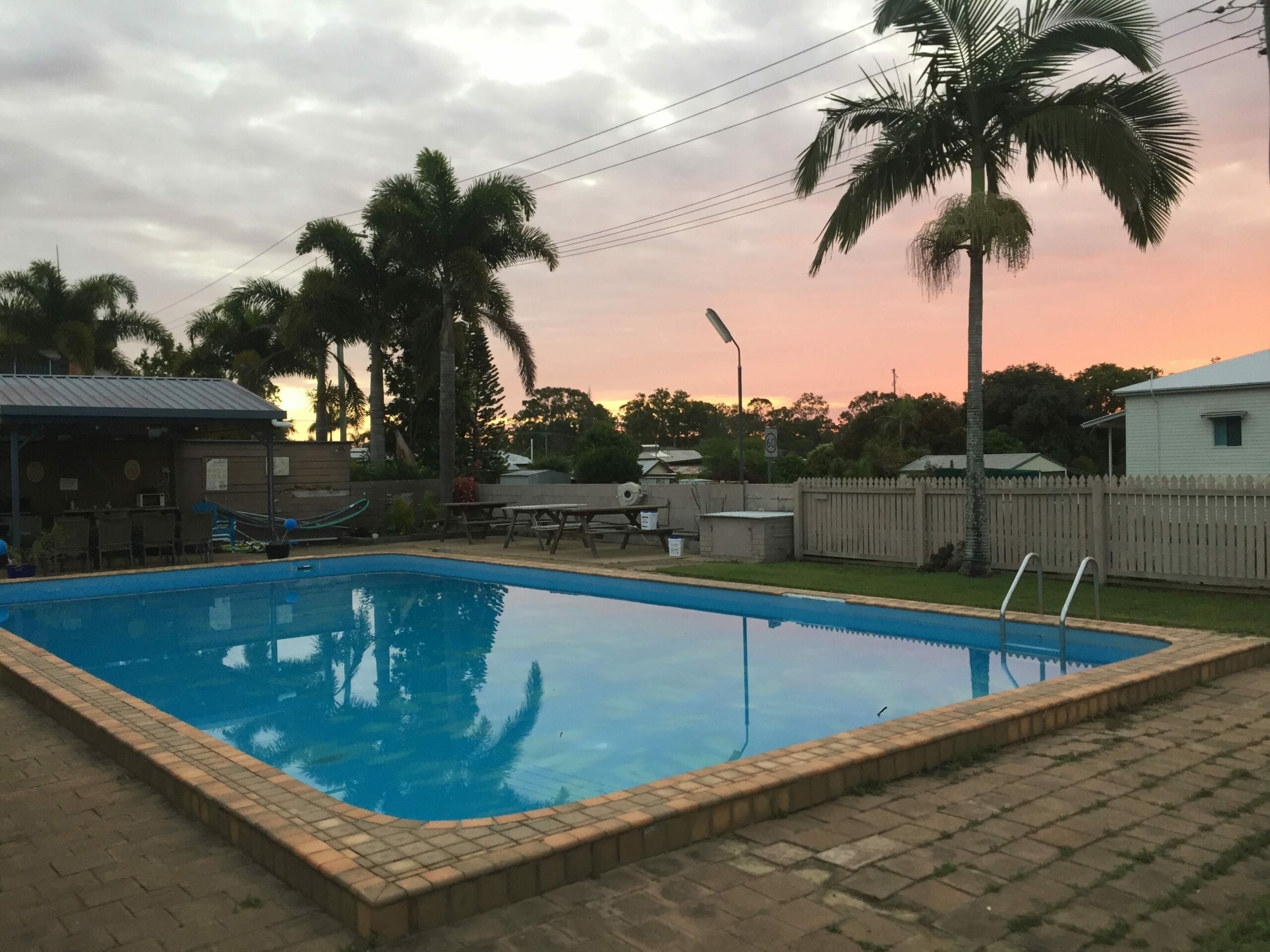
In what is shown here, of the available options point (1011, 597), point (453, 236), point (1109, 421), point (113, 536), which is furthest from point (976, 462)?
point (1109, 421)

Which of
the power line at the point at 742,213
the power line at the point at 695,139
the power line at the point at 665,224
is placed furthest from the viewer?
the power line at the point at 665,224

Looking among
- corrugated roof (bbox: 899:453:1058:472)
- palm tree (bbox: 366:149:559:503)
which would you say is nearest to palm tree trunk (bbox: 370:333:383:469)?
palm tree (bbox: 366:149:559:503)

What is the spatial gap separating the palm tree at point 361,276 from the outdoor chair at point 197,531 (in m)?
9.59

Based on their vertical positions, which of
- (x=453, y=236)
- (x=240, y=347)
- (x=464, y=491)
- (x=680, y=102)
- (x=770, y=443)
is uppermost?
(x=680, y=102)

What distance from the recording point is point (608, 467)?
30.2 m

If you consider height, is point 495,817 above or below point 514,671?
above

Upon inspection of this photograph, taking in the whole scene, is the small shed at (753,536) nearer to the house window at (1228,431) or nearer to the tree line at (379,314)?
the tree line at (379,314)

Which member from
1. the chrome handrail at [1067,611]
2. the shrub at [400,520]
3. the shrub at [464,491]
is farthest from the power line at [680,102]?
the chrome handrail at [1067,611]

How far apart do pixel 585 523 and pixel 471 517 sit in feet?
16.4

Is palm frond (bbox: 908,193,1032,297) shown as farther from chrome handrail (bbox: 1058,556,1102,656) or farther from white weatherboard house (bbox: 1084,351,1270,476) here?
white weatherboard house (bbox: 1084,351,1270,476)

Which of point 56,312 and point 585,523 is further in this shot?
point 56,312

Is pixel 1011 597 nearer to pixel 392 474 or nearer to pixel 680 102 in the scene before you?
pixel 680 102

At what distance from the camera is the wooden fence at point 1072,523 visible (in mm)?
9953

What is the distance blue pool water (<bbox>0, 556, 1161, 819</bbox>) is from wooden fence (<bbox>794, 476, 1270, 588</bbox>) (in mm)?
3299
